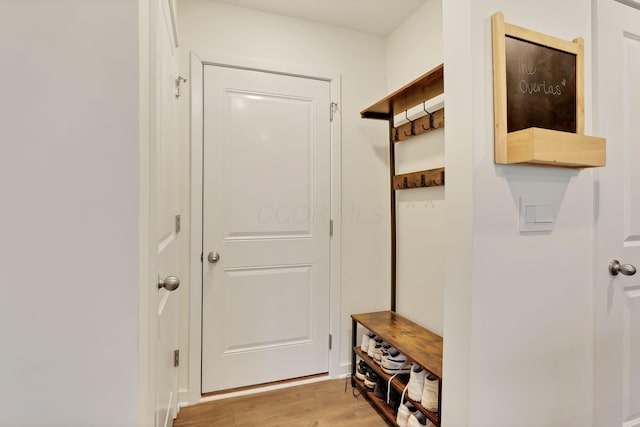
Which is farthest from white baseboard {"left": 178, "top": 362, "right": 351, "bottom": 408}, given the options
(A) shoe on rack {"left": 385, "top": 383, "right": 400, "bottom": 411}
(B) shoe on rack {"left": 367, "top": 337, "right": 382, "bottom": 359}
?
(A) shoe on rack {"left": 385, "top": 383, "right": 400, "bottom": 411}

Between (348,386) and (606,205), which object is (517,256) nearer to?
(606,205)

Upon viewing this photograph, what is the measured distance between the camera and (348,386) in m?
2.12

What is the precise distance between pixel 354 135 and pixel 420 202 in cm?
70

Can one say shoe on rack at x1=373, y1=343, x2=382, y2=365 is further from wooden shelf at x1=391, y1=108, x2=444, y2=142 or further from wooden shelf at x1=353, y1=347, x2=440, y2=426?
wooden shelf at x1=391, y1=108, x2=444, y2=142

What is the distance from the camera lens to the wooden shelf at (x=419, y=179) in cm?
177

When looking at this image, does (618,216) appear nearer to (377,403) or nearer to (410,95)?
(410,95)

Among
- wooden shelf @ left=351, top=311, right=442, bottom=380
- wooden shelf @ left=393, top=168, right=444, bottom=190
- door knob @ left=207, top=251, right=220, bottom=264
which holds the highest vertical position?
wooden shelf @ left=393, top=168, right=444, bottom=190

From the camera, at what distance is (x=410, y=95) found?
1810mm

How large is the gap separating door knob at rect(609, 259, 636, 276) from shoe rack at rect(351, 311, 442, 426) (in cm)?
83

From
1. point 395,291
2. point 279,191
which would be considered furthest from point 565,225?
point 279,191

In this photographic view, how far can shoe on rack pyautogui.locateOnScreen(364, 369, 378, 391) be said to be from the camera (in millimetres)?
1910

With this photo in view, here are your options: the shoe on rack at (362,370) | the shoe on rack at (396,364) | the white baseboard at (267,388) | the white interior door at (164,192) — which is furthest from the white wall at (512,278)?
the white baseboard at (267,388)

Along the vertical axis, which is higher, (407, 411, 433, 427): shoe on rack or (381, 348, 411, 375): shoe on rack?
(381, 348, 411, 375): shoe on rack

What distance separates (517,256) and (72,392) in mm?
1386
